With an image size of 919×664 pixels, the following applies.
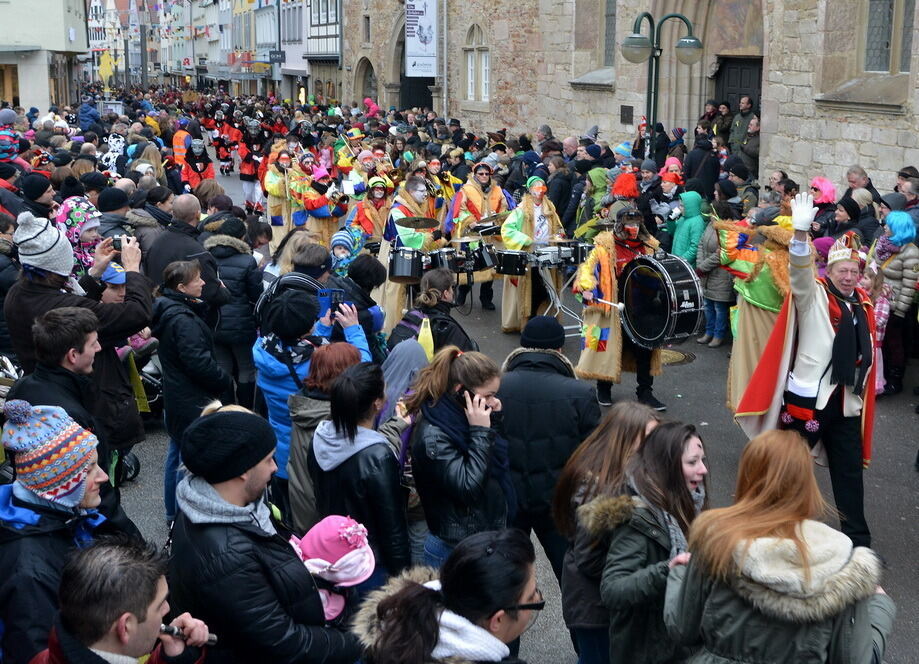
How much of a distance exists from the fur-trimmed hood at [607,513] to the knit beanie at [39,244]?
3.47 metres

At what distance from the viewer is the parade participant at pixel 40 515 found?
322 centimetres

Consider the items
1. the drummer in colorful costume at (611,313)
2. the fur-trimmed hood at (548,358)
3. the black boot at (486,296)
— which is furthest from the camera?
the black boot at (486,296)

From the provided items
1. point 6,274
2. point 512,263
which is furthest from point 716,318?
point 6,274

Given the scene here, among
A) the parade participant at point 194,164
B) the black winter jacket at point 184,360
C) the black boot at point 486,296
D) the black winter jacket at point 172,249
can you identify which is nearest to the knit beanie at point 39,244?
the black winter jacket at point 184,360

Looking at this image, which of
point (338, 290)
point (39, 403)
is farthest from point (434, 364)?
point (338, 290)

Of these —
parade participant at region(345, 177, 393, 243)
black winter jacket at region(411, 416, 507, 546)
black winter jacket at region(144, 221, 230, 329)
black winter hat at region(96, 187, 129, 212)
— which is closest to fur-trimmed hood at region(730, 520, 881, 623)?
black winter jacket at region(411, 416, 507, 546)

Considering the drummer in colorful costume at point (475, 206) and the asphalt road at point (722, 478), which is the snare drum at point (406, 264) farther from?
the drummer in colorful costume at point (475, 206)

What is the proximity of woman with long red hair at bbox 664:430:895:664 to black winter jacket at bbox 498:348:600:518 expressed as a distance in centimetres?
157

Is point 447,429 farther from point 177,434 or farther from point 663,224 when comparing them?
point 663,224

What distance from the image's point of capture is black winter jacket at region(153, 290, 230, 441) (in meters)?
6.00

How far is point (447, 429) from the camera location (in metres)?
4.16

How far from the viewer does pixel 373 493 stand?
13.4 ft

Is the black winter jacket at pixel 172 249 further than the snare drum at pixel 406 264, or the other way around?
the snare drum at pixel 406 264

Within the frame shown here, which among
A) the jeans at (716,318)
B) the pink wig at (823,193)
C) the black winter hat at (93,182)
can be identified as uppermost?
the black winter hat at (93,182)
